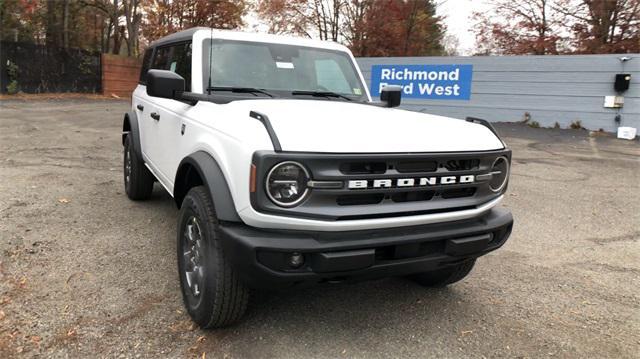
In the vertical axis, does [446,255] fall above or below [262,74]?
below

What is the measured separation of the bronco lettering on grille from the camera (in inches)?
95.6

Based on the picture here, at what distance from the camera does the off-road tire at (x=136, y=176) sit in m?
5.28

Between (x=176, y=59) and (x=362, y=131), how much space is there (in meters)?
2.54

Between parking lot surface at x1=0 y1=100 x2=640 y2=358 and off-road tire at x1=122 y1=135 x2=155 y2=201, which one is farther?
off-road tire at x1=122 y1=135 x2=155 y2=201

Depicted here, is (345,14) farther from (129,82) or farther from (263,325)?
(263,325)

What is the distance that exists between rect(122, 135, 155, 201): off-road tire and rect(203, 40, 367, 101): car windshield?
6.40 feet

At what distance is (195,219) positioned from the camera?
2861 millimetres

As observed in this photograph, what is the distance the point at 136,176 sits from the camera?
5.36 meters

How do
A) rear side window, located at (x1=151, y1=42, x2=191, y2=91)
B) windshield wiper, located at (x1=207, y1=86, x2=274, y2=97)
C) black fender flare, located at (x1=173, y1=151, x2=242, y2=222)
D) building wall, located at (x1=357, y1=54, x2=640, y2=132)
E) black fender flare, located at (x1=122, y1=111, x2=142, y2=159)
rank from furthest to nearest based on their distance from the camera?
1. building wall, located at (x1=357, y1=54, x2=640, y2=132)
2. black fender flare, located at (x1=122, y1=111, x2=142, y2=159)
3. rear side window, located at (x1=151, y1=42, x2=191, y2=91)
4. windshield wiper, located at (x1=207, y1=86, x2=274, y2=97)
5. black fender flare, located at (x1=173, y1=151, x2=242, y2=222)

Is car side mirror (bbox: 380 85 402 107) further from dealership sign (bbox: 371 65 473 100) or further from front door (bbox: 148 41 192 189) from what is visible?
dealership sign (bbox: 371 65 473 100)

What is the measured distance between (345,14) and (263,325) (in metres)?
24.8

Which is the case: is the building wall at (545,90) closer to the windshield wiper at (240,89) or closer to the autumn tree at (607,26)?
the autumn tree at (607,26)

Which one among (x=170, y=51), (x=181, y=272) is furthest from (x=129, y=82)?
(x=181, y=272)

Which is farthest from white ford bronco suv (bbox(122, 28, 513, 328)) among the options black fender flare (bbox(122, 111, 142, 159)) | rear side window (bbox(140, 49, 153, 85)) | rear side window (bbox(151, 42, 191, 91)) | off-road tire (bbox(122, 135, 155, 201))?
rear side window (bbox(140, 49, 153, 85))
